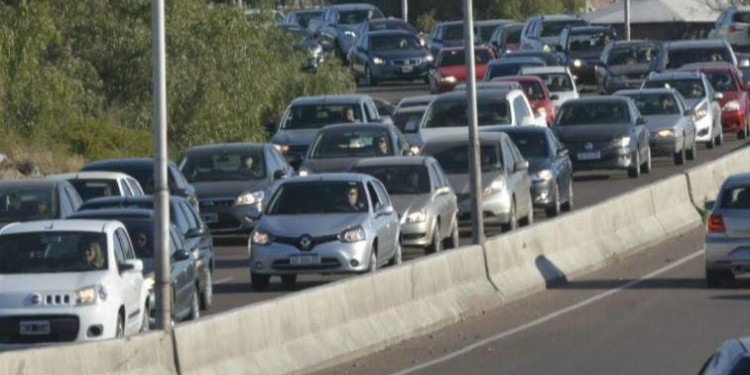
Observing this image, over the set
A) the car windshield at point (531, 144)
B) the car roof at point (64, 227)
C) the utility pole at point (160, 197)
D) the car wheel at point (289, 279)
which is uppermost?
the utility pole at point (160, 197)

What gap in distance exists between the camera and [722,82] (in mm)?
51938

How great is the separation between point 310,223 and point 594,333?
5115mm

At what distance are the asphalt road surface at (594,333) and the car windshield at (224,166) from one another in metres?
6.99

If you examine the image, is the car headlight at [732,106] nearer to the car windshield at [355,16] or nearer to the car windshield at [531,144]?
the car windshield at [531,144]

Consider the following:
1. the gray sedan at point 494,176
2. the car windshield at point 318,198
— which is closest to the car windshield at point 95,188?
the car windshield at point 318,198

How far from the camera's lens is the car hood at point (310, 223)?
1012 inches

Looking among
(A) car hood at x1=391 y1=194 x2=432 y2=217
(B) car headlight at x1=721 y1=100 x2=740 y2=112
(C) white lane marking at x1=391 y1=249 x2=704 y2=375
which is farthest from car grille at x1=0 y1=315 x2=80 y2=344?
(B) car headlight at x1=721 y1=100 x2=740 y2=112

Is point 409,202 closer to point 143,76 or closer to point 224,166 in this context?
point 224,166

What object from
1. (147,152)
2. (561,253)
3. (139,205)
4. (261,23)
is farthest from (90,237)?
(261,23)

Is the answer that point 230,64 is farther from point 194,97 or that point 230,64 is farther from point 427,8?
point 427,8

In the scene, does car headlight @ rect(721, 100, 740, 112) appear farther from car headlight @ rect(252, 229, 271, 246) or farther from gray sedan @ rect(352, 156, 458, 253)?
car headlight @ rect(252, 229, 271, 246)

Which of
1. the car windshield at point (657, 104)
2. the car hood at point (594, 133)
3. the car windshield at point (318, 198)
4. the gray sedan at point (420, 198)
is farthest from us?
the car windshield at point (657, 104)

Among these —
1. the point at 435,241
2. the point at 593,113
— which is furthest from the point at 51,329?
the point at 593,113

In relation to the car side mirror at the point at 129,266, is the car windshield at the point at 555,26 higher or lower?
lower
